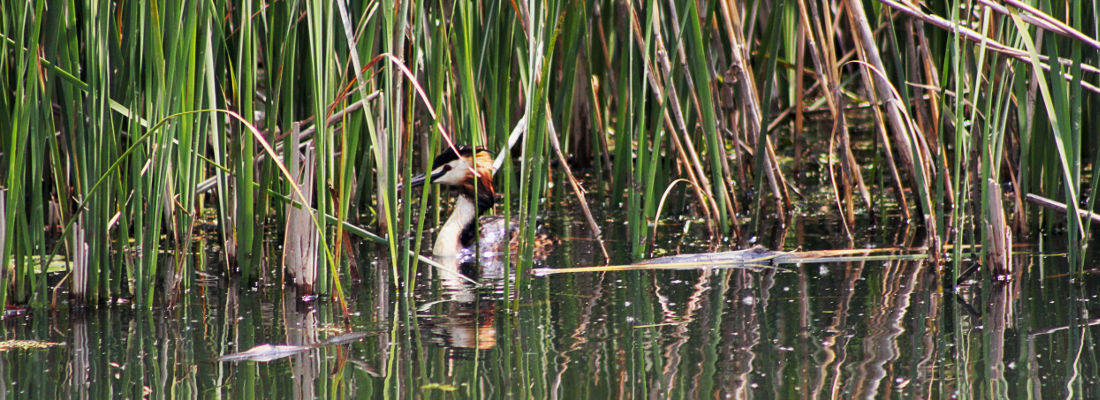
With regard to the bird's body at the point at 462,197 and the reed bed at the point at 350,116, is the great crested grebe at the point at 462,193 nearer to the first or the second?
the bird's body at the point at 462,197

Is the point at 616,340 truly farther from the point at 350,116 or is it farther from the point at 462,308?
the point at 350,116

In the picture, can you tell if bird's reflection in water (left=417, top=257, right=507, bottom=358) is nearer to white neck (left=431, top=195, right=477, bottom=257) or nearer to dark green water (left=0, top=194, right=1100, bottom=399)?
dark green water (left=0, top=194, right=1100, bottom=399)

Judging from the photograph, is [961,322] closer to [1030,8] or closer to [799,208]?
[1030,8]

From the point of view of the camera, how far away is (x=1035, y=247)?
14.1ft

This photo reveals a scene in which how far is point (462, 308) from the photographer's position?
11.9ft

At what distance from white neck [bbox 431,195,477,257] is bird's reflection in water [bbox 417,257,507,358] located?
0.63 feet

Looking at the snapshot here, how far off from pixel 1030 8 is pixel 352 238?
2745 millimetres

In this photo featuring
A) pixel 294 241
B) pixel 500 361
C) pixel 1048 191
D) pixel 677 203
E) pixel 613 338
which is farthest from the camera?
pixel 677 203

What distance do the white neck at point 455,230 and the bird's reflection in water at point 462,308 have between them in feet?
0.63

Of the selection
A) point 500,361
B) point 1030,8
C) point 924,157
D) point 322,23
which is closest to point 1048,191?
point 924,157

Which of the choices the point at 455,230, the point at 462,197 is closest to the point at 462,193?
the point at 462,197

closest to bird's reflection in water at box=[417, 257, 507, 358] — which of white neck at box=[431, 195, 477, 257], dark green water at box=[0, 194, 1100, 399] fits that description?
dark green water at box=[0, 194, 1100, 399]

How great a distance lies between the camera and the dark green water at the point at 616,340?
107 inches

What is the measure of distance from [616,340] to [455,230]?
184cm
